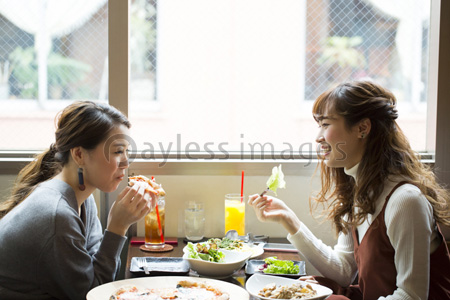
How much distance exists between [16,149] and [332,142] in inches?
70.3

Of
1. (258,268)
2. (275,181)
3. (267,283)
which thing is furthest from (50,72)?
(267,283)

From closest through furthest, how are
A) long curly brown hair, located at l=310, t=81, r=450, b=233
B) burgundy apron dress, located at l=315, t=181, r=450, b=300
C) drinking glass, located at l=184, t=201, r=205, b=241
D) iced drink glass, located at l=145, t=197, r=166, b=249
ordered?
burgundy apron dress, located at l=315, t=181, r=450, b=300, long curly brown hair, located at l=310, t=81, r=450, b=233, iced drink glass, located at l=145, t=197, r=166, b=249, drinking glass, located at l=184, t=201, r=205, b=241

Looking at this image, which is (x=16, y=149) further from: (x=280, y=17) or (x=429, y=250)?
(x=429, y=250)

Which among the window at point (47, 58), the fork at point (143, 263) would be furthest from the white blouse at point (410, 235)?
the window at point (47, 58)

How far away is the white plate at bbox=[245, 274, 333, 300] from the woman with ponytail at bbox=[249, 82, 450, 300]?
0.54 ft

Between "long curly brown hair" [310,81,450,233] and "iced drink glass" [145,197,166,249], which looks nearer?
"long curly brown hair" [310,81,450,233]

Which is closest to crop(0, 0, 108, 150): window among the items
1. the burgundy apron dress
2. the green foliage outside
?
the green foliage outside

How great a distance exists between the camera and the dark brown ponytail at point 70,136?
5.97 feet

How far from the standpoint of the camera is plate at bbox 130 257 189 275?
1834 millimetres

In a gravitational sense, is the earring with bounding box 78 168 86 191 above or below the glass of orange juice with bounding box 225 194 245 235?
above

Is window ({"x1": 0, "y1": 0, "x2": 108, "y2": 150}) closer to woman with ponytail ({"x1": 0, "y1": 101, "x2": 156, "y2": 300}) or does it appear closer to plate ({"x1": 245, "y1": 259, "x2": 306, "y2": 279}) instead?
woman with ponytail ({"x1": 0, "y1": 101, "x2": 156, "y2": 300})

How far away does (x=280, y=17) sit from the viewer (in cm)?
275

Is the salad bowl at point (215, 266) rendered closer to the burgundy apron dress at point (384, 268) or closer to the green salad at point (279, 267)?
the green salad at point (279, 267)

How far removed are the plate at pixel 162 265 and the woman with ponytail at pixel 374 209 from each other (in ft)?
1.38
